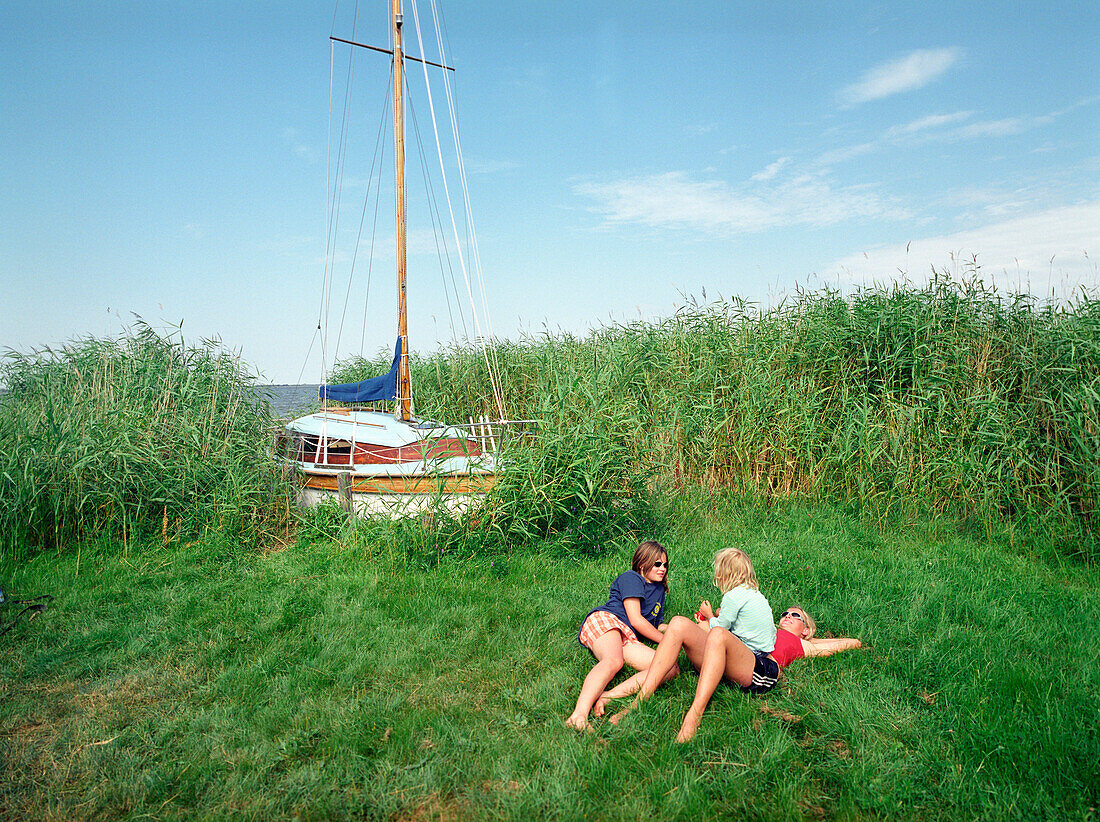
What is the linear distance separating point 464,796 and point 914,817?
1878 millimetres

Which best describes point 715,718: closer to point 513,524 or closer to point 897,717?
point 897,717

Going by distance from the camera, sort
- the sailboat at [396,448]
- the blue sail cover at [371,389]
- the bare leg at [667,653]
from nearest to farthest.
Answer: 1. the bare leg at [667,653]
2. the sailboat at [396,448]
3. the blue sail cover at [371,389]

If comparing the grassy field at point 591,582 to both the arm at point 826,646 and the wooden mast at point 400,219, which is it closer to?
the arm at point 826,646

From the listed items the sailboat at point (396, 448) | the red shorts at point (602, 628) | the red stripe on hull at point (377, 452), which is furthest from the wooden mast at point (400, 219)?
the red shorts at point (602, 628)

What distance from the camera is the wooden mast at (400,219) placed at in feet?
32.6

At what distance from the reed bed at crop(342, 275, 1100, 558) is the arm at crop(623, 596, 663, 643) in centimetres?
231

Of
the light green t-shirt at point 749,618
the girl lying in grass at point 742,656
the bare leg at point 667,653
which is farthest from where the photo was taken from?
the light green t-shirt at point 749,618

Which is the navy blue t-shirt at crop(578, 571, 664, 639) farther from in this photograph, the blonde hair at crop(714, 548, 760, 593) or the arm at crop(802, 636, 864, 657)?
the arm at crop(802, 636, 864, 657)

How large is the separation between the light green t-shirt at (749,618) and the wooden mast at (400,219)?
6.84 metres

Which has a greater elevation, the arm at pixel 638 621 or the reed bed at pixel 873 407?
the reed bed at pixel 873 407

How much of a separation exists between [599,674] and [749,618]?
0.92 meters

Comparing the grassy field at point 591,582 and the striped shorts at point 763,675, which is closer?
the grassy field at point 591,582

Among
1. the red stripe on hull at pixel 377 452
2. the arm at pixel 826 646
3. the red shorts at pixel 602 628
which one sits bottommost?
the arm at pixel 826 646

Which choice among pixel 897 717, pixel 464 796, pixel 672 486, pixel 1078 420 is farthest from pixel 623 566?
pixel 1078 420
